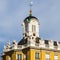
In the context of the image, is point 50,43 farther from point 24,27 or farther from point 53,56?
point 24,27

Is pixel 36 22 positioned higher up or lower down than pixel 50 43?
higher up

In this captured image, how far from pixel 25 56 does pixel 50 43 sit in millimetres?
6729

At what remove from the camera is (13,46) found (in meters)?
81.7

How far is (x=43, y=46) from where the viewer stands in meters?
79.2

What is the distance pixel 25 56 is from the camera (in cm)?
8006

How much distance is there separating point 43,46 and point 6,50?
10.8 m

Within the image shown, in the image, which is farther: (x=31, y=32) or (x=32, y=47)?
(x=31, y=32)

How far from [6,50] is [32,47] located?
9559mm

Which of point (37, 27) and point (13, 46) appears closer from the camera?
point (13, 46)

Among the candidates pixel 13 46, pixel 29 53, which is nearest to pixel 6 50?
pixel 13 46

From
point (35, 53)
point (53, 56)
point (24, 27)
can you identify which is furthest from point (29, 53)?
point (24, 27)

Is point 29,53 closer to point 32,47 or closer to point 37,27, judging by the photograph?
point 32,47

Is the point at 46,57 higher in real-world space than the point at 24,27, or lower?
lower

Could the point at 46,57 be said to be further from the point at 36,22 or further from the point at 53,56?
the point at 36,22
